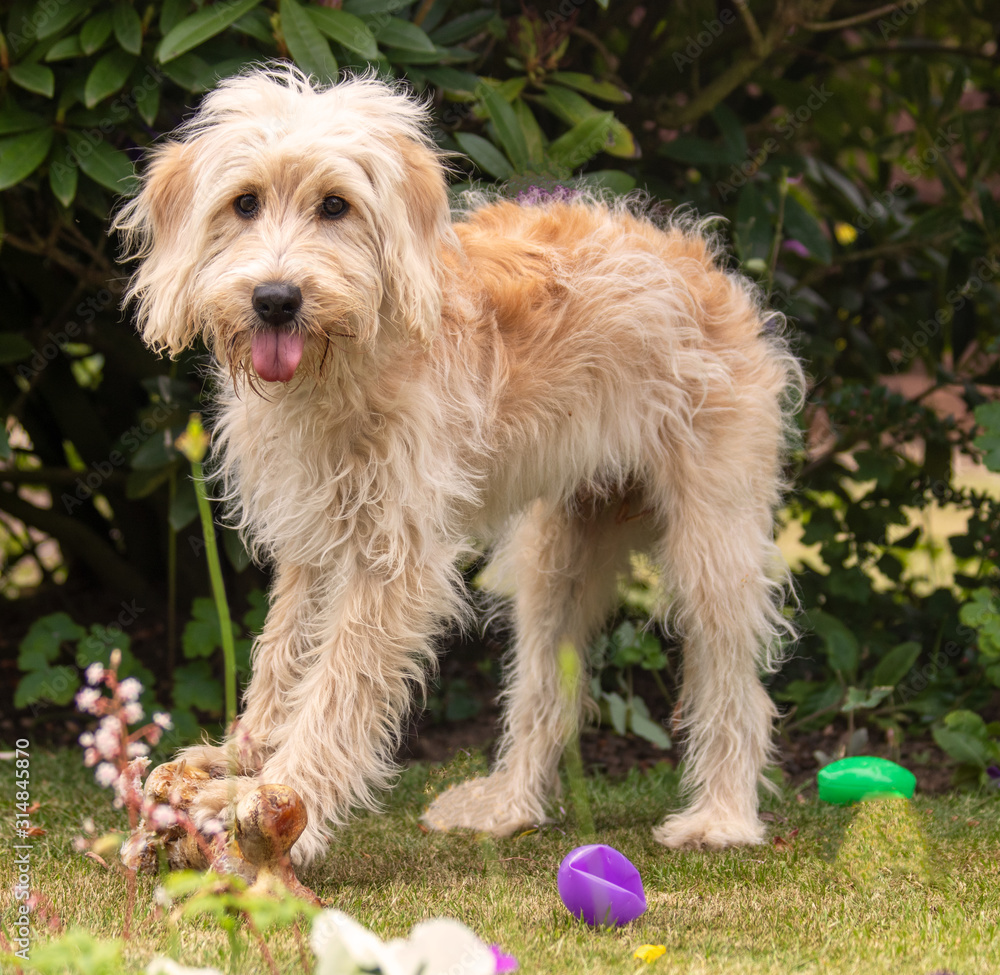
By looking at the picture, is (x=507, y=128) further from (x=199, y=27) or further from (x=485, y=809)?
(x=485, y=809)

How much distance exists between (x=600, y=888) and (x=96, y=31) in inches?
116

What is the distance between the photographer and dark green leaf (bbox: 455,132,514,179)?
397 centimetres

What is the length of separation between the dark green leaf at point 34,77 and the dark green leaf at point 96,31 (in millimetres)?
145

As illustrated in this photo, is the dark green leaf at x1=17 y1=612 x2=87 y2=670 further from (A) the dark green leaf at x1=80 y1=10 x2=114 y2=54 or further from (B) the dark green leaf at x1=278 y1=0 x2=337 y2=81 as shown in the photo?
(B) the dark green leaf at x1=278 y1=0 x2=337 y2=81

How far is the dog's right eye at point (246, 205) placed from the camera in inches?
111

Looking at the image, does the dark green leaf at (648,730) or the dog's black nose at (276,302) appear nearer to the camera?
the dog's black nose at (276,302)

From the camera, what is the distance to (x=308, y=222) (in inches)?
110

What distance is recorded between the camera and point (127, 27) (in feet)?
12.1

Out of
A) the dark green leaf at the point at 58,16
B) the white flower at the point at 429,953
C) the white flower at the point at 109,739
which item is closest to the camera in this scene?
the white flower at the point at 429,953

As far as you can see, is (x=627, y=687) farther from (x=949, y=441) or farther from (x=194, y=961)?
(x=194, y=961)

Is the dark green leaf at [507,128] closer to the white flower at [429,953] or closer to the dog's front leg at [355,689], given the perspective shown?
the dog's front leg at [355,689]

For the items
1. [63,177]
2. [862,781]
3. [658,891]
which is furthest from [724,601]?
[63,177]

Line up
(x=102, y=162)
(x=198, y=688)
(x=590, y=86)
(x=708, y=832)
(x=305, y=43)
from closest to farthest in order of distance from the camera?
(x=708, y=832) → (x=305, y=43) → (x=102, y=162) → (x=590, y=86) → (x=198, y=688)

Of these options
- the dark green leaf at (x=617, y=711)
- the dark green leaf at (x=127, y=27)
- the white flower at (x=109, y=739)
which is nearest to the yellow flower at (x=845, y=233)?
the dark green leaf at (x=617, y=711)
